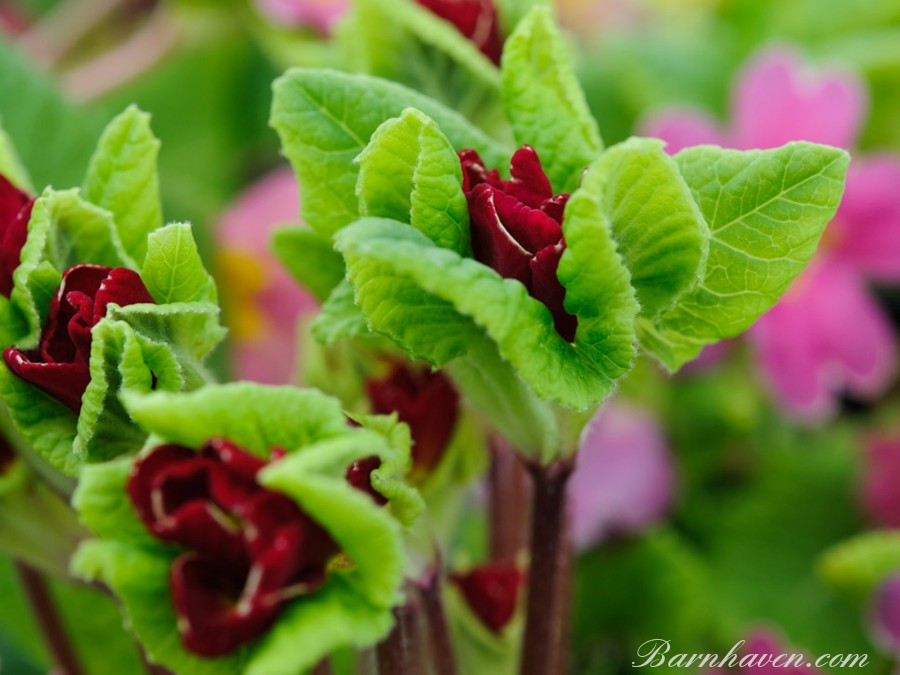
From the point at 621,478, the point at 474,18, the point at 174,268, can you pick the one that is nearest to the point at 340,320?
the point at 174,268

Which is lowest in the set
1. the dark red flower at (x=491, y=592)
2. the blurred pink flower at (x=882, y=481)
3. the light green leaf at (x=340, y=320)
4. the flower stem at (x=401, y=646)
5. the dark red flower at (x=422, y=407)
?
the blurred pink flower at (x=882, y=481)

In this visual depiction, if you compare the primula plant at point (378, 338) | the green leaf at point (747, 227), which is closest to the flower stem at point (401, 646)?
the primula plant at point (378, 338)

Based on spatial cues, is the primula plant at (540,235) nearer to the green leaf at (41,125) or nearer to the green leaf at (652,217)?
the green leaf at (652,217)

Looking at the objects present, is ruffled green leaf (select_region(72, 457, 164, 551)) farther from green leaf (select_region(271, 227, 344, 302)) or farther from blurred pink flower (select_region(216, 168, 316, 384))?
blurred pink flower (select_region(216, 168, 316, 384))

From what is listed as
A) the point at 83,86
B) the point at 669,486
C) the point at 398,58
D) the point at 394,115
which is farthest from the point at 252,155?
the point at 394,115

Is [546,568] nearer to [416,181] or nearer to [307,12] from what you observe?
[416,181]

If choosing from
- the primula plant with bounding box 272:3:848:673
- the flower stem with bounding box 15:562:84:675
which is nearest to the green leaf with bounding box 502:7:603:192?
the primula plant with bounding box 272:3:848:673

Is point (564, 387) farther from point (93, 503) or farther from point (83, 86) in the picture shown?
point (83, 86)
